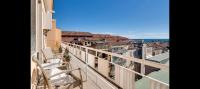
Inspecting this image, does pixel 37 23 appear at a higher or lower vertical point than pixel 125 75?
higher

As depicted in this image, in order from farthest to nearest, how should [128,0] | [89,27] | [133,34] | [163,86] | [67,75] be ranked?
[133,34], [89,27], [128,0], [67,75], [163,86]

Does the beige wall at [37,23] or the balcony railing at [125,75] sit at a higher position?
the beige wall at [37,23]

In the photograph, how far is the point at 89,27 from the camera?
39.2m

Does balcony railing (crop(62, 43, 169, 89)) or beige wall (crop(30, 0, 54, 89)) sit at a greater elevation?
beige wall (crop(30, 0, 54, 89))

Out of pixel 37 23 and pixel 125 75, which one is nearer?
pixel 125 75
